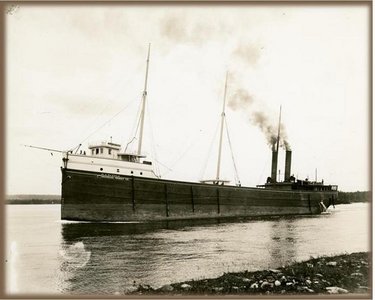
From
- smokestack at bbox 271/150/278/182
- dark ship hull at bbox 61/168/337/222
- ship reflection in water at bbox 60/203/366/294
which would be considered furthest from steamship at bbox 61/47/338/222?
smokestack at bbox 271/150/278/182

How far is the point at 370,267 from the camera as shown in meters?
11.5

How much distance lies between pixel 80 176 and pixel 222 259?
18.1 m

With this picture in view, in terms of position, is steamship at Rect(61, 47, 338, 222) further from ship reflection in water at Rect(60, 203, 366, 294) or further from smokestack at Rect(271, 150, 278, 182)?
smokestack at Rect(271, 150, 278, 182)

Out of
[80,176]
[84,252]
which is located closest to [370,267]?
[84,252]

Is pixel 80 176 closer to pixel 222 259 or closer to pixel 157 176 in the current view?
pixel 157 176

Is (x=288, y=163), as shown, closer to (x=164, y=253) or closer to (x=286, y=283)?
(x=164, y=253)

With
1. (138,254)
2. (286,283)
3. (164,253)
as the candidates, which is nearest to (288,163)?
(164,253)

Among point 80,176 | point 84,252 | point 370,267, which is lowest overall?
point 84,252

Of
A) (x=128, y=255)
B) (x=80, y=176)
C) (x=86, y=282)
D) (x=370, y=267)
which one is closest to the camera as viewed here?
(x=370, y=267)

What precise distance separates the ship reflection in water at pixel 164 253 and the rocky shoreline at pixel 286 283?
1561mm

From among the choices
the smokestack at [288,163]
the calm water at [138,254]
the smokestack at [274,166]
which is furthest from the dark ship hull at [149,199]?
the smokestack at [288,163]

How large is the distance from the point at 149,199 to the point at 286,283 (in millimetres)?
24423

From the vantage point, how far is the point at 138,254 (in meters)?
18.1

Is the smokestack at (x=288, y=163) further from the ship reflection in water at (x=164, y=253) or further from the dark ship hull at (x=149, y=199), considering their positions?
the ship reflection in water at (x=164, y=253)
